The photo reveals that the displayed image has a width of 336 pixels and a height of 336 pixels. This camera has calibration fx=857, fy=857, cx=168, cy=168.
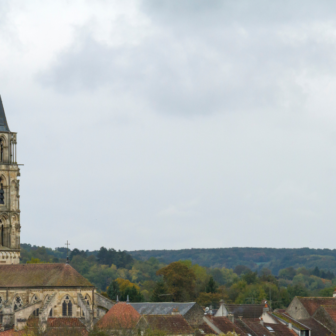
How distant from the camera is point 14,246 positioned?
94.6 meters

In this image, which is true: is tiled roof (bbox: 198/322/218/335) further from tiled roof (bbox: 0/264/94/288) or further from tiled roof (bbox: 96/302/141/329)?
tiled roof (bbox: 0/264/94/288)

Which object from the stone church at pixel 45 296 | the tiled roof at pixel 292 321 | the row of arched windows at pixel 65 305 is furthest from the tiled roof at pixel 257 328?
the row of arched windows at pixel 65 305

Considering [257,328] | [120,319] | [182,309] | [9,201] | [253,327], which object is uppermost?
[9,201]

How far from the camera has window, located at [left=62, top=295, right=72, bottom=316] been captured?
80831mm

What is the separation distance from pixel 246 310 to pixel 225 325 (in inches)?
883

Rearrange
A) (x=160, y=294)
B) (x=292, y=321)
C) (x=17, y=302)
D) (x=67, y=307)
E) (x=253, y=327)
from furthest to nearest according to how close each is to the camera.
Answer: (x=160, y=294) < (x=292, y=321) < (x=253, y=327) < (x=17, y=302) < (x=67, y=307)

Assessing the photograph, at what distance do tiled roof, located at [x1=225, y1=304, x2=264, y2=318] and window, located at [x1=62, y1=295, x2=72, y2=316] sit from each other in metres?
29.9

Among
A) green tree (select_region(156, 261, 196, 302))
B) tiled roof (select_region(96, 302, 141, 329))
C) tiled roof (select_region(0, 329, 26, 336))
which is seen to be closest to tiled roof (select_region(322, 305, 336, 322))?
tiled roof (select_region(96, 302, 141, 329))

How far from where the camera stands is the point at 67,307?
81.1 meters

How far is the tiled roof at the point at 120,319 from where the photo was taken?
234 ft

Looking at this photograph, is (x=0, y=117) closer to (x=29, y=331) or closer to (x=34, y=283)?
(x=34, y=283)

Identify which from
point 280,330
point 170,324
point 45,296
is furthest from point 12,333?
point 280,330

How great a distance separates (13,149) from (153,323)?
3075 centimetres

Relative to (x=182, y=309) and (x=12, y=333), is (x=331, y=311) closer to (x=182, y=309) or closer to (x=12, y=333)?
(x=182, y=309)
